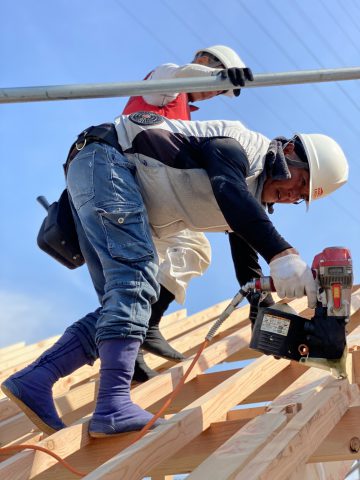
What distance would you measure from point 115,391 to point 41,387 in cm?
28

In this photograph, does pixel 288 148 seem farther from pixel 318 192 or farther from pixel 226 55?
pixel 226 55

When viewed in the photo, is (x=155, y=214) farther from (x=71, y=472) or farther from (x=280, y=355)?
(x=71, y=472)

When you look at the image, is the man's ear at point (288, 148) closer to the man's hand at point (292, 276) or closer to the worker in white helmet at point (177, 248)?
the worker in white helmet at point (177, 248)

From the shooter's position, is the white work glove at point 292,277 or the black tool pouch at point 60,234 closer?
the white work glove at point 292,277

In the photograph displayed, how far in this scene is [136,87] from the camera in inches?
73.0

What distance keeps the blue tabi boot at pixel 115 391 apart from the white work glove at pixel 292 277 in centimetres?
44

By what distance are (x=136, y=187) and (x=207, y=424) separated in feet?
2.46

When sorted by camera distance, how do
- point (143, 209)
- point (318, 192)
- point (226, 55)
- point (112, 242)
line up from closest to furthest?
point (112, 242)
point (143, 209)
point (318, 192)
point (226, 55)

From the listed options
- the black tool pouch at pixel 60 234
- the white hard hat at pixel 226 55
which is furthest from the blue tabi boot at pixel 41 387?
the white hard hat at pixel 226 55

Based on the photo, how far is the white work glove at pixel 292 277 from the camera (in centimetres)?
201

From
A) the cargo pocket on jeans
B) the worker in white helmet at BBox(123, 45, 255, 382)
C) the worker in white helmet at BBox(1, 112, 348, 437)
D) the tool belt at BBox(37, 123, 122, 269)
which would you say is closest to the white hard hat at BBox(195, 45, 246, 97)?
the worker in white helmet at BBox(123, 45, 255, 382)

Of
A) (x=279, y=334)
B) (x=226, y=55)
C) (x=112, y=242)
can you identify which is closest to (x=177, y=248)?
(x=226, y=55)

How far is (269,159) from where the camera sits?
2.43m

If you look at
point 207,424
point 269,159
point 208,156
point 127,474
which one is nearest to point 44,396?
point 207,424
